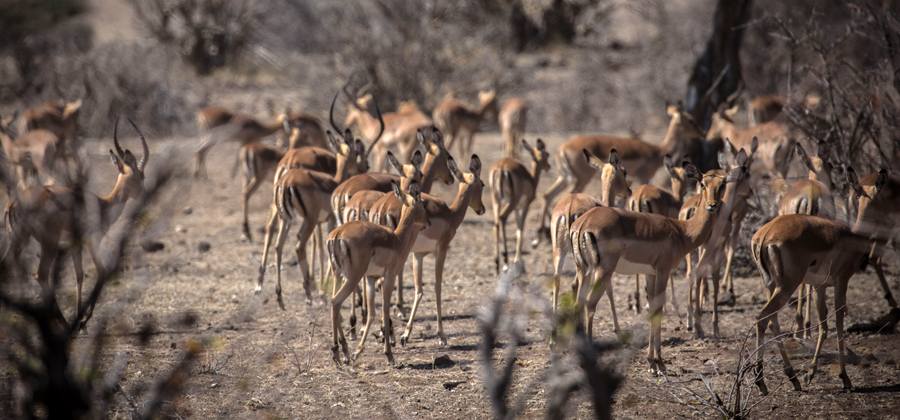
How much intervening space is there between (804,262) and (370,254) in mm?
3024

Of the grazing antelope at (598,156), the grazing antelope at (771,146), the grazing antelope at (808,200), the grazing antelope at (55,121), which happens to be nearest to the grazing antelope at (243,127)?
the grazing antelope at (55,121)

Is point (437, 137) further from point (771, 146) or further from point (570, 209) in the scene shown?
point (771, 146)

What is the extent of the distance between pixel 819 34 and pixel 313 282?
596cm

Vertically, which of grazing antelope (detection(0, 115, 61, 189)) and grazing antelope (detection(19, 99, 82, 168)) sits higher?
grazing antelope (detection(19, 99, 82, 168))

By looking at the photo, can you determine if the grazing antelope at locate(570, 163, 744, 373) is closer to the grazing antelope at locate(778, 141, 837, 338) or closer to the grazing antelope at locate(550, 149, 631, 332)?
the grazing antelope at locate(550, 149, 631, 332)

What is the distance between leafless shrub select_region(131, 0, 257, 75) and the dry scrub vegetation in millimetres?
63

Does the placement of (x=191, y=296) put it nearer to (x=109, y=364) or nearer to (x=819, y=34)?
(x=109, y=364)

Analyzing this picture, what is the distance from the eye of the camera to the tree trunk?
1130 cm

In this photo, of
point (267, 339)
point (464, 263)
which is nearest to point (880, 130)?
point (464, 263)

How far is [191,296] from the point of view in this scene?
7691mm

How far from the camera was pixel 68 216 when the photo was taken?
231 inches

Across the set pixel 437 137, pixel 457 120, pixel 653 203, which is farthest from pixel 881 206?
pixel 457 120

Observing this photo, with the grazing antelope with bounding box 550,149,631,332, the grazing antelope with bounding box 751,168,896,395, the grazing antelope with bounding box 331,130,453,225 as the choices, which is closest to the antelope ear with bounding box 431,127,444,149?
the grazing antelope with bounding box 331,130,453,225

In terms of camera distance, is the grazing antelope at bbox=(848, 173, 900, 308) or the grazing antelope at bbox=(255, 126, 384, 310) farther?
the grazing antelope at bbox=(255, 126, 384, 310)
